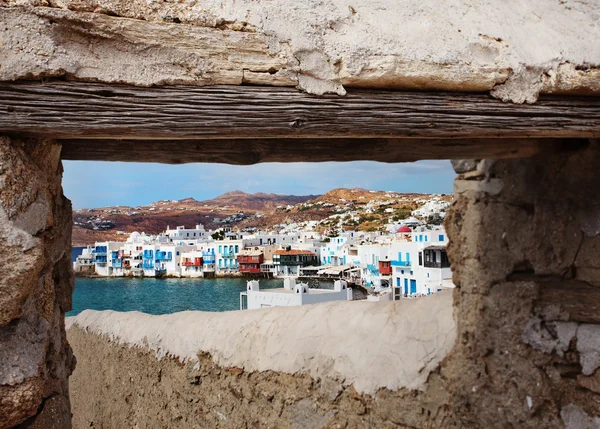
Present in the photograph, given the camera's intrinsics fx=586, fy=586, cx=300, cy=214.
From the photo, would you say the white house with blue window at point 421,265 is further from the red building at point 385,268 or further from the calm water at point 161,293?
the calm water at point 161,293

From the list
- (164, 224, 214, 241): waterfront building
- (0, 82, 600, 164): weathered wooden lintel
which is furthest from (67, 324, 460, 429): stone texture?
(164, 224, 214, 241): waterfront building

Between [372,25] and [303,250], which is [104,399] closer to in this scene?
[372,25]

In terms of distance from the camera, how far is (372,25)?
1.76 meters

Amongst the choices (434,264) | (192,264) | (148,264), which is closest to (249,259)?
(192,264)

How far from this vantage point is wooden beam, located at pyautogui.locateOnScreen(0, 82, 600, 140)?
1.54 m

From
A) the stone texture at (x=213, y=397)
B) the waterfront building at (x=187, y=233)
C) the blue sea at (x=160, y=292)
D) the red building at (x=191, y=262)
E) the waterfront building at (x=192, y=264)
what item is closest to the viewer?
the stone texture at (x=213, y=397)

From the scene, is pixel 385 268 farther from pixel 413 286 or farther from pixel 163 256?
pixel 163 256

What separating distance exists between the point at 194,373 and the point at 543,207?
2158 mm

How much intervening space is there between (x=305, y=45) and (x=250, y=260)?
45.1 feet

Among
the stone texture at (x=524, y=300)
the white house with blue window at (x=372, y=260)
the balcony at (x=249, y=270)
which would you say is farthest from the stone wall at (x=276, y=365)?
the balcony at (x=249, y=270)

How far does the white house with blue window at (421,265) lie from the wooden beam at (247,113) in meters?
5.81

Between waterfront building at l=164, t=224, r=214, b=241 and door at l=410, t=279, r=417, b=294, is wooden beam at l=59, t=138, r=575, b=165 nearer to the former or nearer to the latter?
door at l=410, t=279, r=417, b=294

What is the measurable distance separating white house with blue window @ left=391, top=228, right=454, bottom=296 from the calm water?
162cm

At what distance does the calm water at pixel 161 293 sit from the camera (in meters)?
10.5
